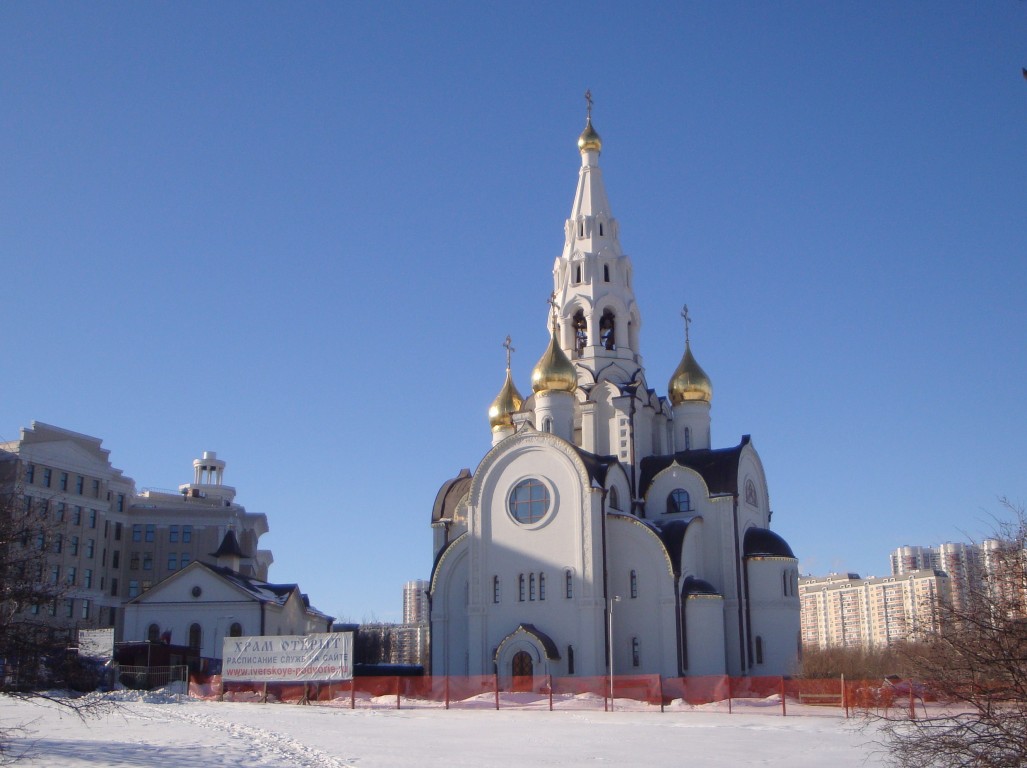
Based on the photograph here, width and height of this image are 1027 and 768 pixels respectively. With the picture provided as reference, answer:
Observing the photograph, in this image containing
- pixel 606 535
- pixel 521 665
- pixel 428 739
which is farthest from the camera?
pixel 606 535

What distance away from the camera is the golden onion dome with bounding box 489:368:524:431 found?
50.2m

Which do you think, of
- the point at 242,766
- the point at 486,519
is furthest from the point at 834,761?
the point at 486,519

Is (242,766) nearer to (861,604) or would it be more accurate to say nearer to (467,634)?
(467,634)

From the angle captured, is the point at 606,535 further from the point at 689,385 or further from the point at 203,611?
the point at 203,611

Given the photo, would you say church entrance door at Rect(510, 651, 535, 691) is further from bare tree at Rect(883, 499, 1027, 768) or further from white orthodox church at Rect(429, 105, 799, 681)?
bare tree at Rect(883, 499, 1027, 768)

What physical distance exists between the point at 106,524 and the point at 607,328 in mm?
34950

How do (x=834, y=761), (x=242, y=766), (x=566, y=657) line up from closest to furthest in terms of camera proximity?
(x=242, y=766) → (x=834, y=761) → (x=566, y=657)

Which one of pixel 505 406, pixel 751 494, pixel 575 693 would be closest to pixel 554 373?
pixel 505 406

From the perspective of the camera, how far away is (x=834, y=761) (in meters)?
18.6

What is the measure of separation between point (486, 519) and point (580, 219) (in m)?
16.0

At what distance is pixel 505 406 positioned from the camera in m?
→ 50.3

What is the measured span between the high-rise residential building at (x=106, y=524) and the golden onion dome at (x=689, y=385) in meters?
26.1

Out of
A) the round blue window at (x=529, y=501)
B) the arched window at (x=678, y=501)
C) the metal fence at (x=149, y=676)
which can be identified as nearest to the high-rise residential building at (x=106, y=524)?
the metal fence at (x=149, y=676)

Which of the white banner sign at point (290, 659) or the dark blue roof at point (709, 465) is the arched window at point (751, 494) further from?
the white banner sign at point (290, 659)
